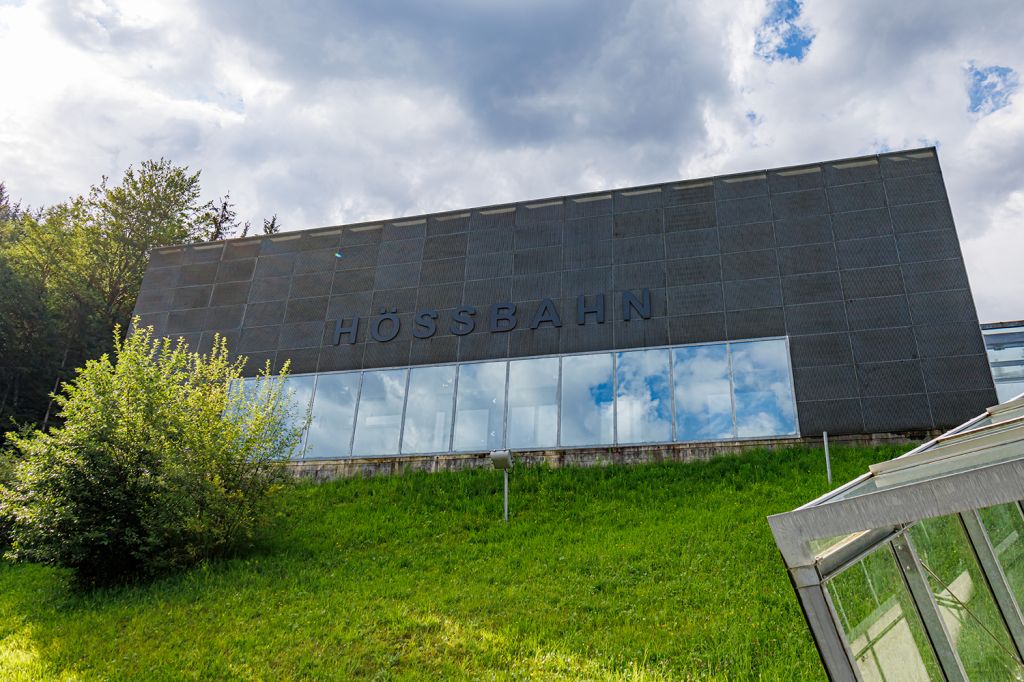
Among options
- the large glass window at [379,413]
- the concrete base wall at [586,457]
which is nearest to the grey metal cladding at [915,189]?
the concrete base wall at [586,457]

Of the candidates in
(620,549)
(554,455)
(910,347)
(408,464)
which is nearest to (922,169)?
(910,347)

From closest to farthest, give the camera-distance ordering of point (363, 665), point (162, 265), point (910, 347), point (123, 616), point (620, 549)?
point (363, 665)
point (123, 616)
point (620, 549)
point (910, 347)
point (162, 265)

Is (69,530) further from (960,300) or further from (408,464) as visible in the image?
(960,300)

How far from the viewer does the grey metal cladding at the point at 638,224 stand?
23234 millimetres

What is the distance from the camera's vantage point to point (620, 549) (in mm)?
13586

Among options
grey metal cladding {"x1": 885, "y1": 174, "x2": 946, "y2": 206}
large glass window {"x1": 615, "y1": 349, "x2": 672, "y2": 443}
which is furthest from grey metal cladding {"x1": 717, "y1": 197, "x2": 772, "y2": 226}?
large glass window {"x1": 615, "y1": 349, "x2": 672, "y2": 443}

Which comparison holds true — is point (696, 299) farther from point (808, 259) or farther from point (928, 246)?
point (928, 246)

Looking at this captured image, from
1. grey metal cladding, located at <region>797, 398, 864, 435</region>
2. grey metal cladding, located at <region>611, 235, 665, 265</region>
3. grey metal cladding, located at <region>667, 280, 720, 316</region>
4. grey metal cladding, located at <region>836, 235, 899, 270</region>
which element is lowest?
grey metal cladding, located at <region>797, 398, 864, 435</region>

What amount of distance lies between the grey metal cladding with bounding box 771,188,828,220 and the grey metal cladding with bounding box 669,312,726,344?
3806 millimetres

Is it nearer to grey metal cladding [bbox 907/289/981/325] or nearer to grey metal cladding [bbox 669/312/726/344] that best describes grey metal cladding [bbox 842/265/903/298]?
grey metal cladding [bbox 907/289/981/325]

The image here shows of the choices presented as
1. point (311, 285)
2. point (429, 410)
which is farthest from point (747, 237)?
point (311, 285)

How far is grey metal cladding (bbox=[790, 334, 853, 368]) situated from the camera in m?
20.1

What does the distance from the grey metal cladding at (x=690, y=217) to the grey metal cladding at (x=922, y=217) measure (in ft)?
16.7

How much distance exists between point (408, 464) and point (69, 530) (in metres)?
9.50
